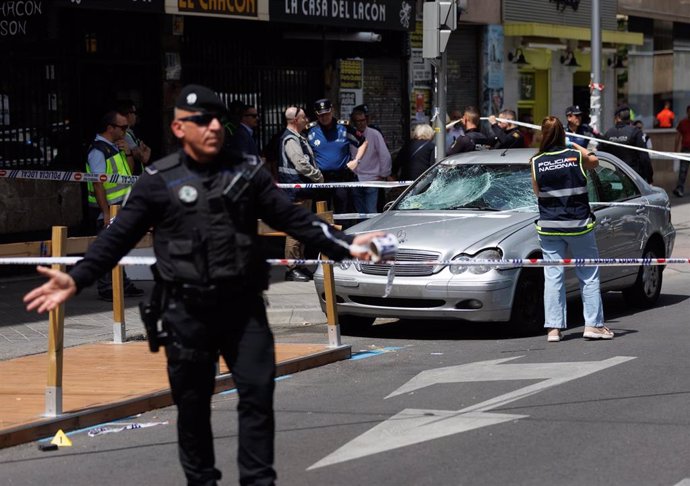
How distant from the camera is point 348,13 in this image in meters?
17.5

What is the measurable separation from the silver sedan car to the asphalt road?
1.28 ft

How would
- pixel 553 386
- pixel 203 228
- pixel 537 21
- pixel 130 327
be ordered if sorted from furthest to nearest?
pixel 537 21, pixel 130 327, pixel 553 386, pixel 203 228

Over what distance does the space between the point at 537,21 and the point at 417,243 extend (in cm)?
1546

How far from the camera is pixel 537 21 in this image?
83.6 ft

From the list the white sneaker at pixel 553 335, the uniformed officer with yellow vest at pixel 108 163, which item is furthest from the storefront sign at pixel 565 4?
the white sneaker at pixel 553 335

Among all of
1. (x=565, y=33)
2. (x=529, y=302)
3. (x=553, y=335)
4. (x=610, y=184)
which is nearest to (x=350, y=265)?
(x=529, y=302)

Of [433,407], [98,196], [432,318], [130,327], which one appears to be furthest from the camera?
[98,196]

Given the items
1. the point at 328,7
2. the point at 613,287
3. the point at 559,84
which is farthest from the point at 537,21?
the point at 613,287

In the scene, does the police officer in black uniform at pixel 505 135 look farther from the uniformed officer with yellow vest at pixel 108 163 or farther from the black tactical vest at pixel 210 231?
→ the black tactical vest at pixel 210 231

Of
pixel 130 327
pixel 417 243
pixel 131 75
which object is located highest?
pixel 131 75

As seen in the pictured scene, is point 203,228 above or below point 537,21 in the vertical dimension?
below

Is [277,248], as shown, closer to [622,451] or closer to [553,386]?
[553,386]

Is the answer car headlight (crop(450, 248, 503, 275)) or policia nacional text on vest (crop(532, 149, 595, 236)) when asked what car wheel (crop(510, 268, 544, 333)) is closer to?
car headlight (crop(450, 248, 503, 275))

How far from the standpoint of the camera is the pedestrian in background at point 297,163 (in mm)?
14656
